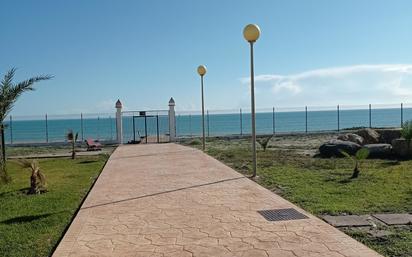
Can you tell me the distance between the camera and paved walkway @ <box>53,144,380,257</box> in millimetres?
5445

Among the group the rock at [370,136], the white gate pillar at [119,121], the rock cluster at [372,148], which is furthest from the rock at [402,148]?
the white gate pillar at [119,121]

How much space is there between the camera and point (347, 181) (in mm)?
10133

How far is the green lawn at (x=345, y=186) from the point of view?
19.4ft

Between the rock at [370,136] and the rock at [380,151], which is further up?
the rock at [370,136]

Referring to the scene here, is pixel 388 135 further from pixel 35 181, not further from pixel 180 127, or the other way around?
pixel 180 127

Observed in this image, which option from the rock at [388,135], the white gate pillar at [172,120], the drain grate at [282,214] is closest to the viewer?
the drain grate at [282,214]

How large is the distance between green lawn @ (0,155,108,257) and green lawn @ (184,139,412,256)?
12.8 ft

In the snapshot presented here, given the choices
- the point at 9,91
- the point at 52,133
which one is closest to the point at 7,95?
the point at 9,91

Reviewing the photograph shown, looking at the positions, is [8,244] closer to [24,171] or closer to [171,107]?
[24,171]

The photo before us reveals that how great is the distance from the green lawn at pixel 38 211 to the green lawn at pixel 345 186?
154 inches

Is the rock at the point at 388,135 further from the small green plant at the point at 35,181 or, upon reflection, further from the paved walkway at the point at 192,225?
the small green plant at the point at 35,181

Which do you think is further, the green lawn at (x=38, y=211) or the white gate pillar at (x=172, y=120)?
the white gate pillar at (x=172, y=120)

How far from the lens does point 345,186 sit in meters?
9.52

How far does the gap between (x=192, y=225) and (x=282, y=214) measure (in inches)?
57.9
